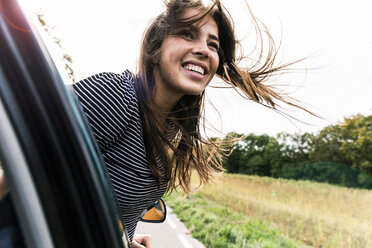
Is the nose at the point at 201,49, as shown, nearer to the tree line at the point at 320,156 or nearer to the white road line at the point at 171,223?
the white road line at the point at 171,223

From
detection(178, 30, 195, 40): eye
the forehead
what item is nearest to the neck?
detection(178, 30, 195, 40): eye

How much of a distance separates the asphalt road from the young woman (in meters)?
3.62

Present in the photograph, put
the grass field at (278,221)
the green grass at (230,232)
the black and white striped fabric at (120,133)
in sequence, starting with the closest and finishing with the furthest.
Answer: the black and white striped fabric at (120,133), the green grass at (230,232), the grass field at (278,221)

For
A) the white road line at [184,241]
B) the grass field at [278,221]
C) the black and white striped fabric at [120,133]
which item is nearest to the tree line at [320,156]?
the grass field at [278,221]

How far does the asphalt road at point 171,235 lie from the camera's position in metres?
5.68

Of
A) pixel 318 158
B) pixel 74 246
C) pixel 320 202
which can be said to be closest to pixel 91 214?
pixel 74 246

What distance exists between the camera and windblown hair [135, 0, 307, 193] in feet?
5.47

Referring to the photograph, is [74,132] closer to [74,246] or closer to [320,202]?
[74,246]

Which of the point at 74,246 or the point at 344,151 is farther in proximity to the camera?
the point at 344,151

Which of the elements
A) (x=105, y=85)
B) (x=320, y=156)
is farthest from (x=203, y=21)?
(x=320, y=156)

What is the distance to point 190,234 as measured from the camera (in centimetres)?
644

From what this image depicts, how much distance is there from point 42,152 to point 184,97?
170cm

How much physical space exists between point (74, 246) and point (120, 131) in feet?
2.59

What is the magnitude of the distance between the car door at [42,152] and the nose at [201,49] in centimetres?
129
